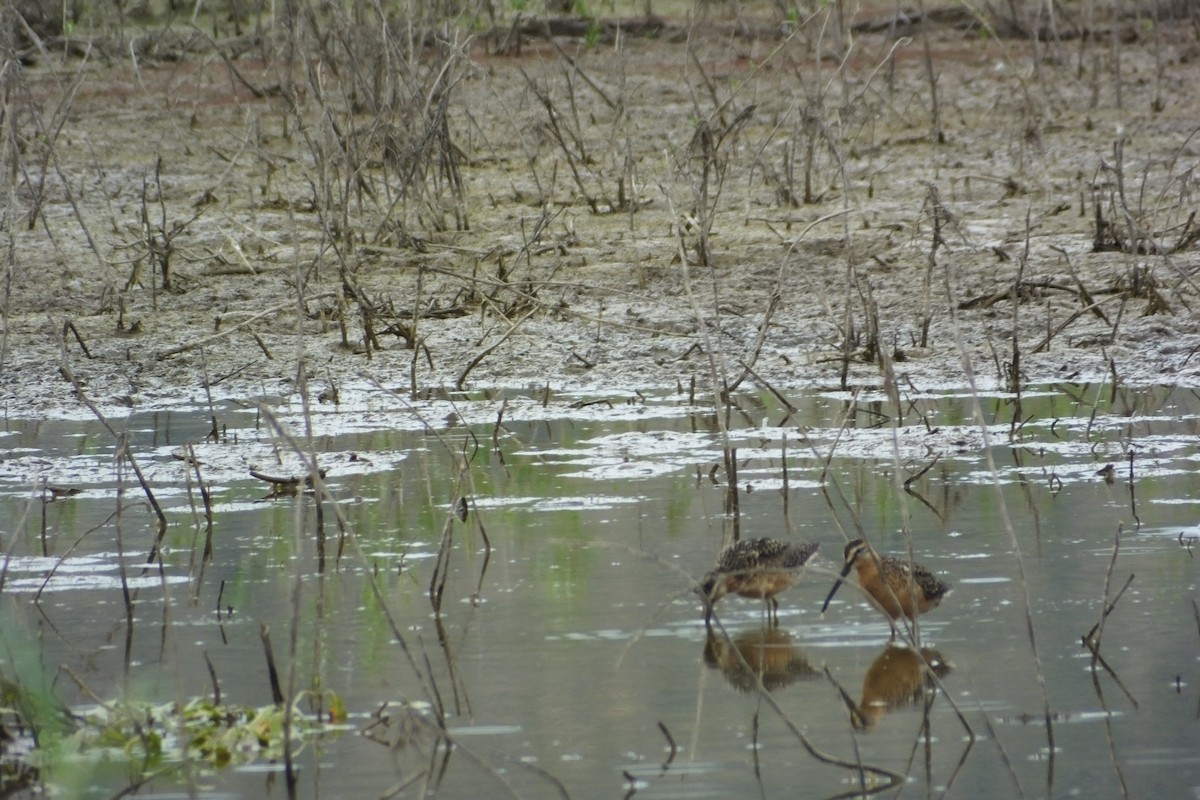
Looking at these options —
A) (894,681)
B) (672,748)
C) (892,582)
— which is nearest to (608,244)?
(892,582)

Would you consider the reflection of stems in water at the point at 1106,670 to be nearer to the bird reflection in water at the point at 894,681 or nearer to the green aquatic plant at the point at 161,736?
the bird reflection in water at the point at 894,681

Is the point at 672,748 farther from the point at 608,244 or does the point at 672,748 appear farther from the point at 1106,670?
the point at 608,244

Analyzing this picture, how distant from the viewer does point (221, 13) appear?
50.4ft

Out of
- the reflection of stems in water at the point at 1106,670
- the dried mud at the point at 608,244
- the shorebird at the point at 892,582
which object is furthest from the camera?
the dried mud at the point at 608,244

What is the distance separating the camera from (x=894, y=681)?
347cm

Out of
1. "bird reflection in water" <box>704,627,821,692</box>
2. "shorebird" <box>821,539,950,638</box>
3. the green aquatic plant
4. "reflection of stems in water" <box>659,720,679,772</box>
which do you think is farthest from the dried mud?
"reflection of stems in water" <box>659,720,679,772</box>

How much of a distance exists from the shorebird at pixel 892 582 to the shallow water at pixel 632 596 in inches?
1.9

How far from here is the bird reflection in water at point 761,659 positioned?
3480mm

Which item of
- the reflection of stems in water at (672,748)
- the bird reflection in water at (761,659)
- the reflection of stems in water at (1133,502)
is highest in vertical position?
the reflection of stems in water at (672,748)

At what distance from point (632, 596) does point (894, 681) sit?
76cm

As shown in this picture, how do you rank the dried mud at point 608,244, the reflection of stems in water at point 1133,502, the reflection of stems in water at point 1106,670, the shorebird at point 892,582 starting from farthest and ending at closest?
the dried mud at point 608,244
the reflection of stems in water at point 1133,502
the shorebird at point 892,582
the reflection of stems in water at point 1106,670

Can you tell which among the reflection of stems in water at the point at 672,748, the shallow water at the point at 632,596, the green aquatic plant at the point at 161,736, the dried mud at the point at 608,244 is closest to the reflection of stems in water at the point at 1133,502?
the shallow water at the point at 632,596

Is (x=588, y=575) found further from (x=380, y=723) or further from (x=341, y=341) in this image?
(x=341, y=341)

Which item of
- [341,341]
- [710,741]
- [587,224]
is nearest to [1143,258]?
[587,224]
